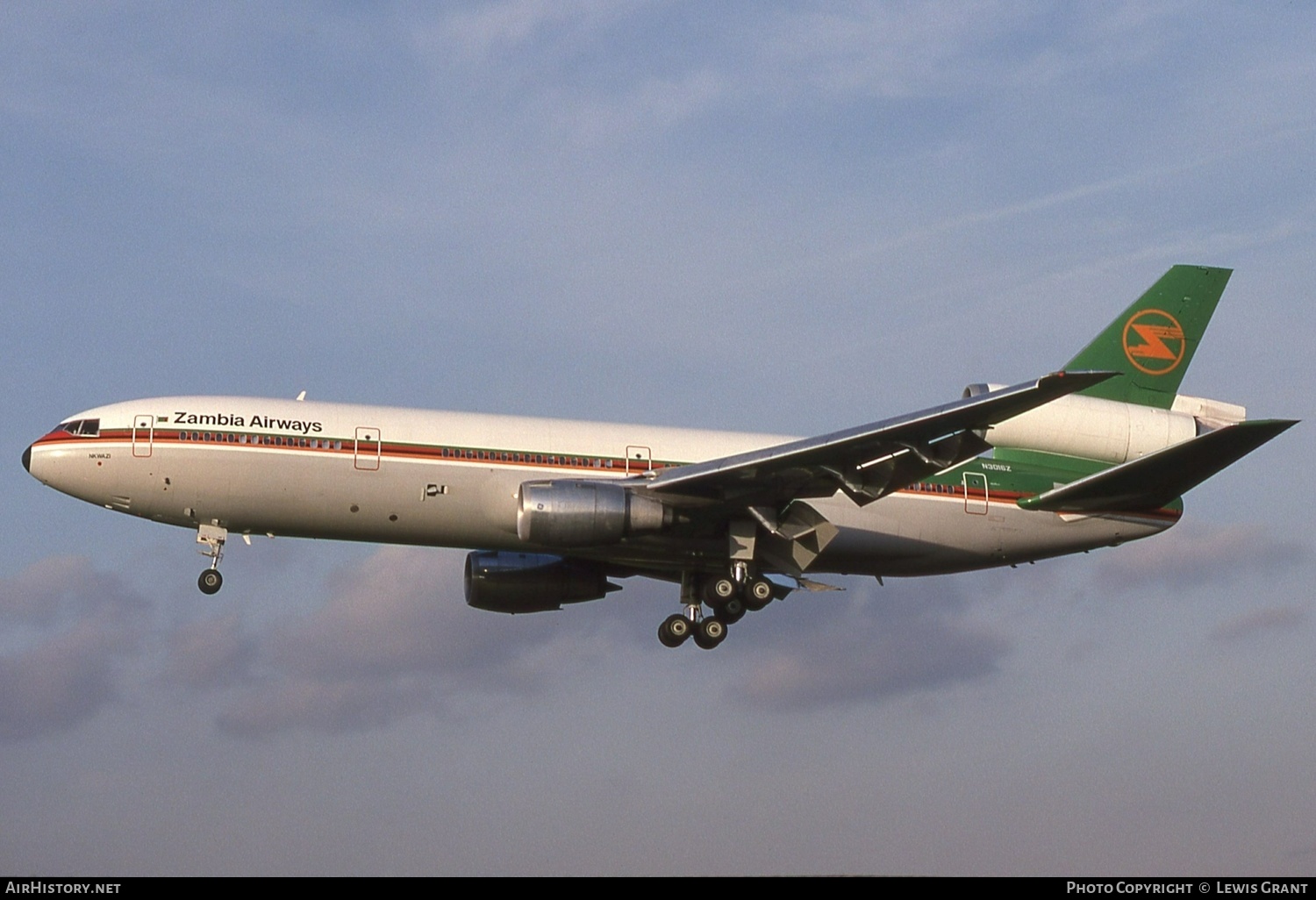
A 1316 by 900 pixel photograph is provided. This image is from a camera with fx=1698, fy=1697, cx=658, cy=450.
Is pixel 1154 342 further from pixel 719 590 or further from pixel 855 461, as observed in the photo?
pixel 719 590

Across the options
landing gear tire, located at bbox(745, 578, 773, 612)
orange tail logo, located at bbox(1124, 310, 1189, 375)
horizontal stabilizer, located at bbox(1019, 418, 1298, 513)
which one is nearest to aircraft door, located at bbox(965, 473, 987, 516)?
horizontal stabilizer, located at bbox(1019, 418, 1298, 513)

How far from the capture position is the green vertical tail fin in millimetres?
44312

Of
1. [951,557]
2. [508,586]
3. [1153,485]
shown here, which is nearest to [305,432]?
[508,586]

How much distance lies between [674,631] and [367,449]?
909 cm

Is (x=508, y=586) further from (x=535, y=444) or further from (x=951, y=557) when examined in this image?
(x=951, y=557)

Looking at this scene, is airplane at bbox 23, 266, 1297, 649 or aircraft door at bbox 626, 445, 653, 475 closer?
airplane at bbox 23, 266, 1297, 649

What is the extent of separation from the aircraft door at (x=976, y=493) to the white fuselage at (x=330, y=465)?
7.30 meters

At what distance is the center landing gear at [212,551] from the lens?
1555 inches

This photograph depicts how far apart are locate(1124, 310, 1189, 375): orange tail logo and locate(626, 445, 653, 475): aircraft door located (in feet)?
43.4

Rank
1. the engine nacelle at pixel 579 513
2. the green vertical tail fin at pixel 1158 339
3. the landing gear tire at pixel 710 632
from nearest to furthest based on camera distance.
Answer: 1. the engine nacelle at pixel 579 513
2. the landing gear tire at pixel 710 632
3. the green vertical tail fin at pixel 1158 339

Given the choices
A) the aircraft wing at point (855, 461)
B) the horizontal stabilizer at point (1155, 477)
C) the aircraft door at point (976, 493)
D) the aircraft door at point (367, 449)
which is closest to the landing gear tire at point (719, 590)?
the aircraft wing at point (855, 461)

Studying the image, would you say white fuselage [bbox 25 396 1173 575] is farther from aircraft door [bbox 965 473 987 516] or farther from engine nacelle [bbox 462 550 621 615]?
aircraft door [bbox 965 473 987 516]

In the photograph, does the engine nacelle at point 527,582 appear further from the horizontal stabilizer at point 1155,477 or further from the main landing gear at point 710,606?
the horizontal stabilizer at point 1155,477
